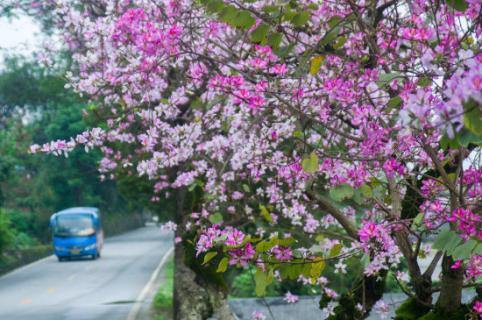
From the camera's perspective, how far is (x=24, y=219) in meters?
49.5

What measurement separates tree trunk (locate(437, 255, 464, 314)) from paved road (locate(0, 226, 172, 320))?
41.7 ft

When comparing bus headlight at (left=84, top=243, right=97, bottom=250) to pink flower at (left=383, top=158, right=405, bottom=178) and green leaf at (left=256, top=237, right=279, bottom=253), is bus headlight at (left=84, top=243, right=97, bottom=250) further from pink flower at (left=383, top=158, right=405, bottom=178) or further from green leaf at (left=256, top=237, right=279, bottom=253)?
green leaf at (left=256, top=237, right=279, bottom=253)

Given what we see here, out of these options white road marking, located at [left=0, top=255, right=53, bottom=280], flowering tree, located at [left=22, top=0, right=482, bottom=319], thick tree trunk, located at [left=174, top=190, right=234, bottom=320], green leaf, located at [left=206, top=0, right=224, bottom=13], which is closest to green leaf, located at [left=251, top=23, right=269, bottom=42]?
flowering tree, located at [left=22, top=0, right=482, bottom=319]

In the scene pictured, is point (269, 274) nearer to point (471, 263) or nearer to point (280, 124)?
point (471, 263)

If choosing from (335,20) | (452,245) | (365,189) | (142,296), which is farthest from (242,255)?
(142,296)

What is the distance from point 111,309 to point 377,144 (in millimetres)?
15694

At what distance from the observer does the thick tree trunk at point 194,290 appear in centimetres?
1211

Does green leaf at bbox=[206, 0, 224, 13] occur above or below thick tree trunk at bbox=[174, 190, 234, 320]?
above

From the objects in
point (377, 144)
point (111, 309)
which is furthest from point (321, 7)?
point (111, 309)

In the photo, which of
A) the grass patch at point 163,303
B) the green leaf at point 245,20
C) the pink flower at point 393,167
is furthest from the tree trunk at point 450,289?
the grass patch at point 163,303

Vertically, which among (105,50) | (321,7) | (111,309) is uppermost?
(105,50)

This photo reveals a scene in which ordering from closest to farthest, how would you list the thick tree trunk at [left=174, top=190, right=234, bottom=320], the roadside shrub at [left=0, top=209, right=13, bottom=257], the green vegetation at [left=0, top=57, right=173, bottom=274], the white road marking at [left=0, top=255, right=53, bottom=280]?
the thick tree trunk at [left=174, top=190, right=234, bottom=320] < the roadside shrub at [left=0, top=209, right=13, bottom=257] < the white road marking at [left=0, top=255, right=53, bottom=280] < the green vegetation at [left=0, top=57, right=173, bottom=274]

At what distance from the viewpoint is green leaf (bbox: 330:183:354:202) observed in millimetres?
4434

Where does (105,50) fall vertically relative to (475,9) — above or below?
above
